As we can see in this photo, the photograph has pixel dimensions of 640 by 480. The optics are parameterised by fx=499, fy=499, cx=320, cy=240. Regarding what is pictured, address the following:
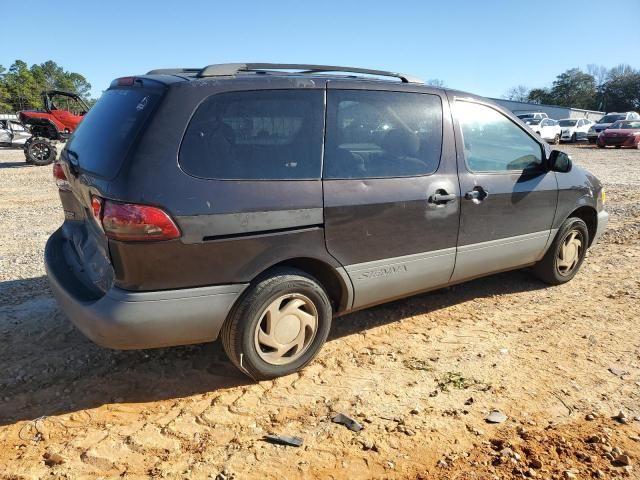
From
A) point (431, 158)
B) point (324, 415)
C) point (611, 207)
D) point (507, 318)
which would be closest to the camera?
point (324, 415)

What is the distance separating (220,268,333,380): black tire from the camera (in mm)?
2941

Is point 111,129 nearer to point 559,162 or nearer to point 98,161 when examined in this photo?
point 98,161

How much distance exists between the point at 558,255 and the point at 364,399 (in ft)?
9.35

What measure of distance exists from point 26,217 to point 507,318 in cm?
714

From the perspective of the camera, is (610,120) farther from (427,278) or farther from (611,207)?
(427,278)

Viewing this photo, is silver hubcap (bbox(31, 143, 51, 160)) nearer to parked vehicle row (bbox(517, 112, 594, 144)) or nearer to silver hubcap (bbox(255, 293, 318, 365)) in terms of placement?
silver hubcap (bbox(255, 293, 318, 365))

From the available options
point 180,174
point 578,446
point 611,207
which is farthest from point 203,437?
point 611,207

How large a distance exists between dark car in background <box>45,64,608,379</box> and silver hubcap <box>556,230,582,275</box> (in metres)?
1.08

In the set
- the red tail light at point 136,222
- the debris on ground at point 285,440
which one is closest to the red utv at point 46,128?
the red tail light at point 136,222

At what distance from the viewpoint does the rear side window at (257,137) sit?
2811 mm

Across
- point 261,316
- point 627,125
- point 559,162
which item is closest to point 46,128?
point 261,316

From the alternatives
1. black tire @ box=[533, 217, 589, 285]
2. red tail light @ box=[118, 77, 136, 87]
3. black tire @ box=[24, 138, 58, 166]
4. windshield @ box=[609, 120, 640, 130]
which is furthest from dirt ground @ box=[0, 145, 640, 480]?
windshield @ box=[609, 120, 640, 130]

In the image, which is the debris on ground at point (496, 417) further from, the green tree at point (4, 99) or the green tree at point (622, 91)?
the green tree at point (622, 91)

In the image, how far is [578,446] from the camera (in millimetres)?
2625
